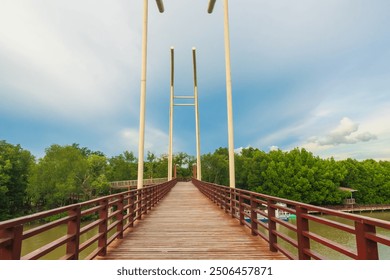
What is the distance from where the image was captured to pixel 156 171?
6575 cm

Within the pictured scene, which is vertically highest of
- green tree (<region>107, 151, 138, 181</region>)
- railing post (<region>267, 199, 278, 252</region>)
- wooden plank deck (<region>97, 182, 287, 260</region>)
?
green tree (<region>107, 151, 138, 181</region>)

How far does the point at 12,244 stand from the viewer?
212cm

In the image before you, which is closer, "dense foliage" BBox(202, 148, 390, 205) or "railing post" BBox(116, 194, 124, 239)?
"railing post" BBox(116, 194, 124, 239)

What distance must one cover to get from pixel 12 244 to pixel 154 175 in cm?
6305

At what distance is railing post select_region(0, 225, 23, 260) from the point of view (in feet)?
6.84

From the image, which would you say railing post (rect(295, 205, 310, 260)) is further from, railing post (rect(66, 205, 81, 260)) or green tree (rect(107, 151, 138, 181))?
green tree (rect(107, 151, 138, 181))

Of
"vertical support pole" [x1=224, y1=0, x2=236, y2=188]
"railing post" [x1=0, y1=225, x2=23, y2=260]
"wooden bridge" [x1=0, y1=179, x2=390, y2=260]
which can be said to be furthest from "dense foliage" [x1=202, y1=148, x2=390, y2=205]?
"railing post" [x1=0, y1=225, x2=23, y2=260]

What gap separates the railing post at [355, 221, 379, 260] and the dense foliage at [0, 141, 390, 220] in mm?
38504

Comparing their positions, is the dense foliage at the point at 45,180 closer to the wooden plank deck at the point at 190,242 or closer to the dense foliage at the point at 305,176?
the dense foliage at the point at 305,176

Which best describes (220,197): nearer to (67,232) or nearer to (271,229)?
(271,229)

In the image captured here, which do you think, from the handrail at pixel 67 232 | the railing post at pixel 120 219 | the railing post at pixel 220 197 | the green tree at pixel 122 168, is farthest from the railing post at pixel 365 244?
the green tree at pixel 122 168

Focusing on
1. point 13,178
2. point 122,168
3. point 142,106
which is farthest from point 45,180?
point 142,106
